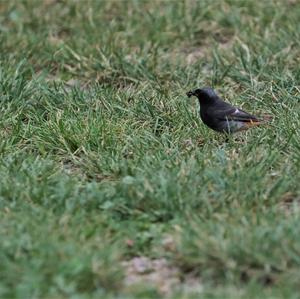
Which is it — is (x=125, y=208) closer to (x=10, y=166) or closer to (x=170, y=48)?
(x=10, y=166)

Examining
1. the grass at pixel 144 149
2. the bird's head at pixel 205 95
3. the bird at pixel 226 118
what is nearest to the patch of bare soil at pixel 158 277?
the grass at pixel 144 149

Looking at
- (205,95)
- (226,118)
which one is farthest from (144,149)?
(205,95)

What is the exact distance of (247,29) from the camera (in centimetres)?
978

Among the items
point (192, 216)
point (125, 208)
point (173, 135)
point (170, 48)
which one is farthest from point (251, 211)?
point (170, 48)

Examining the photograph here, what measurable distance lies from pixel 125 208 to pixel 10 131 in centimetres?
194

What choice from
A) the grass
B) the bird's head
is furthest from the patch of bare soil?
the bird's head

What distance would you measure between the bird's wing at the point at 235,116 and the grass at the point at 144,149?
0.10m

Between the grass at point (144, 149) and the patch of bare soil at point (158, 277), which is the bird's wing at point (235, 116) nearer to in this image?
the grass at point (144, 149)

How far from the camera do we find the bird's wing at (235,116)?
23.9 ft

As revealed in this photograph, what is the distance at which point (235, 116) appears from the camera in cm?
733

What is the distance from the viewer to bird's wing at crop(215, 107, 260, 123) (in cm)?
729

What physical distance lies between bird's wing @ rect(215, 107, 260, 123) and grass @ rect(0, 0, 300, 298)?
10 centimetres

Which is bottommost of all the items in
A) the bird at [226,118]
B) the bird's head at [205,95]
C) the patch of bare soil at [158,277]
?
the bird at [226,118]

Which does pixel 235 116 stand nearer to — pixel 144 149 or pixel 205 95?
pixel 205 95
